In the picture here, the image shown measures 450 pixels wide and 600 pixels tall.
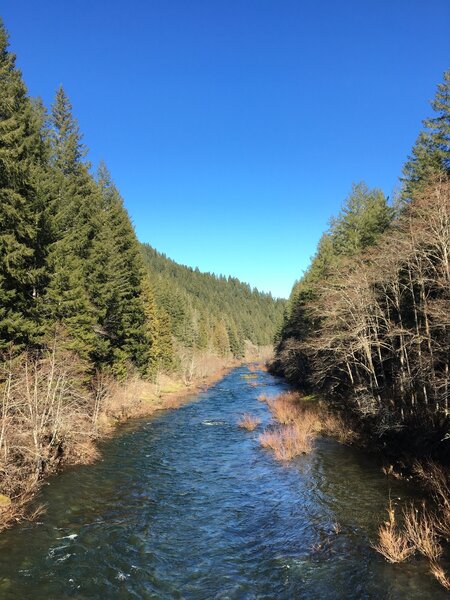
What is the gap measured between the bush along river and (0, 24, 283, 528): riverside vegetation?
1.91 metres

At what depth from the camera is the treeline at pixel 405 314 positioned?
1673cm

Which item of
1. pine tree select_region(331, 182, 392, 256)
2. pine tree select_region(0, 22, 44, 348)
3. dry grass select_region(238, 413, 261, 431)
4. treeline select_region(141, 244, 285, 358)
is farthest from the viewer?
treeline select_region(141, 244, 285, 358)

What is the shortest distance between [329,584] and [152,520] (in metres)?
6.43

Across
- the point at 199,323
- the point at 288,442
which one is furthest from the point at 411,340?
the point at 199,323

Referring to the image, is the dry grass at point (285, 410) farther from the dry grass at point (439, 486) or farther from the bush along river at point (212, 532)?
the dry grass at point (439, 486)

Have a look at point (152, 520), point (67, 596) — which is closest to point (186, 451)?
point (152, 520)

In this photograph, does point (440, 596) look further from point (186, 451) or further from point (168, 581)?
point (186, 451)

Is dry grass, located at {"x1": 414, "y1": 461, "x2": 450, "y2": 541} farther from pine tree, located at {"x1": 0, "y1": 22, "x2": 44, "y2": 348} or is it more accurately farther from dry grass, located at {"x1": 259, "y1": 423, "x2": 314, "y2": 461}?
pine tree, located at {"x1": 0, "y1": 22, "x2": 44, "y2": 348}

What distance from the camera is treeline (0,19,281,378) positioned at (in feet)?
60.5

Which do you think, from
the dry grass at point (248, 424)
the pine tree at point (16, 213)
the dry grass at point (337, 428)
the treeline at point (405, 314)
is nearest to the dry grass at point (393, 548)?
the treeline at point (405, 314)

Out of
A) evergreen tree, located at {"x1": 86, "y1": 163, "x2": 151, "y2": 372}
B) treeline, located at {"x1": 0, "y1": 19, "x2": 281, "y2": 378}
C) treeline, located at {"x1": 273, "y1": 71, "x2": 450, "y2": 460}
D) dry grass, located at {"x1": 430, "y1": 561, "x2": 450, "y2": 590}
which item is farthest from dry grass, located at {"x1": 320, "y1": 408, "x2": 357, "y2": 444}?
evergreen tree, located at {"x1": 86, "y1": 163, "x2": 151, "y2": 372}

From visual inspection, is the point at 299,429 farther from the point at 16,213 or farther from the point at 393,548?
the point at 16,213

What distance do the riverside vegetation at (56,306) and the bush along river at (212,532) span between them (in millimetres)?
1912

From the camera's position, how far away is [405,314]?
2333 cm
